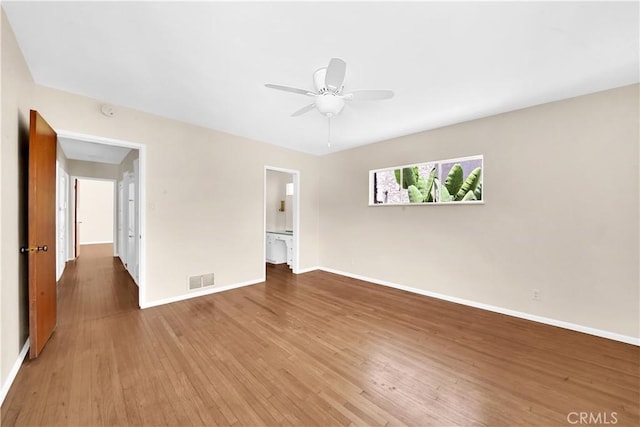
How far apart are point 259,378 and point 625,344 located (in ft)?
11.4

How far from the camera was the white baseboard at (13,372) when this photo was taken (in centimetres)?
158

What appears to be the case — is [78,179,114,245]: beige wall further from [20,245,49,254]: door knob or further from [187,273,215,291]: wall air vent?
[20,245,49,254]: door knob

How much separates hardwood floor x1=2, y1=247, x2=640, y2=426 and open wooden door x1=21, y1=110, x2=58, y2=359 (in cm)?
24

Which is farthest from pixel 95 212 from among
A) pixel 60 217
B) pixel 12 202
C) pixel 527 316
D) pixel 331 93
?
pixel 527 316

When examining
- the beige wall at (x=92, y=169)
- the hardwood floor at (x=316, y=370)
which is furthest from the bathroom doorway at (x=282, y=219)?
the beige wall at (x=92, y=169)

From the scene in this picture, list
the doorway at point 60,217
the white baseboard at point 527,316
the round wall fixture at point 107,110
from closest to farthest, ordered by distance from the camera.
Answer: the white baseboard at point 527,316 < the round wall fixture at point 107,110 < the doorway at point 60,217

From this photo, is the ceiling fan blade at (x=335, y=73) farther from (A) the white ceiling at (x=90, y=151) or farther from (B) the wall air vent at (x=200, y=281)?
(A) the white ceiling at (x=90, y=151)

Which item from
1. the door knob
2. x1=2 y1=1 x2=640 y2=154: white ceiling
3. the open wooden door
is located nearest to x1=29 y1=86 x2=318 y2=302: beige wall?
x1=2 y1=1 x2=640 y2=154: white ceiling

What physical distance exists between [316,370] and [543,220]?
3010 mm

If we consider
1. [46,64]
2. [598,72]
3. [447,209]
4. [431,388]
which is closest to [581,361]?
[431,388]

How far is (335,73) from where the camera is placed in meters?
1.84

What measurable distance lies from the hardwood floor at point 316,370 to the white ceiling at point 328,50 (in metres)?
2.55

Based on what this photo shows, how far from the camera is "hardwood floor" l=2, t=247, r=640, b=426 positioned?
60.1 inches

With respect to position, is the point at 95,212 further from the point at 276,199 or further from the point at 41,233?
the point at 41,233
